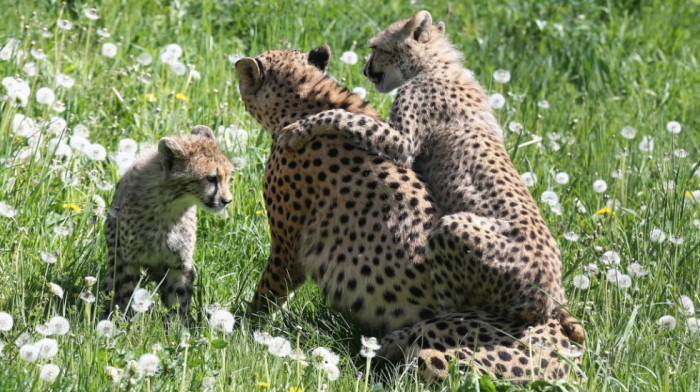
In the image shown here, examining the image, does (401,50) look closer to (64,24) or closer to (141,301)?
(64,24)

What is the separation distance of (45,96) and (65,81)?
202 mm

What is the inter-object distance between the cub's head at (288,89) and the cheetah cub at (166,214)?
0.48 meters

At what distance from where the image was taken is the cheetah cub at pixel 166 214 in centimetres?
484

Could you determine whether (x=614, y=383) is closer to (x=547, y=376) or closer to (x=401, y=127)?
(x=547, y=376)

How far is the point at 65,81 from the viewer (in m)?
6.01

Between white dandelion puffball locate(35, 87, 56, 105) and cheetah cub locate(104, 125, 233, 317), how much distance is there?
1088 millimetres

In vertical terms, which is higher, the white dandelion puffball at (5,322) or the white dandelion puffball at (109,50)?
the white dandelion puffball at (109,50)

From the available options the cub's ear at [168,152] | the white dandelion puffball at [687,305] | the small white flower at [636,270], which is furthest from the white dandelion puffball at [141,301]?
the white dandelion puffball at [687,305]

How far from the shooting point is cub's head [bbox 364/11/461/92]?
5895 millimetres

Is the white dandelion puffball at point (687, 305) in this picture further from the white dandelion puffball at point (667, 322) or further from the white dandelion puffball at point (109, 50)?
the white dandelion puffball at point (109, 50)

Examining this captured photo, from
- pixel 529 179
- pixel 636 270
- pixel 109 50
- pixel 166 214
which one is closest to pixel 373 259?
pixel 166 214

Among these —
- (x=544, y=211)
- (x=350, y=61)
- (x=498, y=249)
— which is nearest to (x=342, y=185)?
(x=498, y=249)

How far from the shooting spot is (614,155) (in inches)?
271

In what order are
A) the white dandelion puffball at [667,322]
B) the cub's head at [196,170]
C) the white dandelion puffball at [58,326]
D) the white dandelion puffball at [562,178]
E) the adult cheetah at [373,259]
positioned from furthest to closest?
1. the white dandelion puffball at [562,178]
2. the cub's head at [196,170]
3. the white dandelion puffball at [667,322]
4. the adult cheetah at [373,259]
5. the white dandelion puffball at [58,326]
